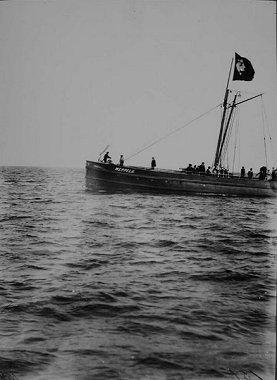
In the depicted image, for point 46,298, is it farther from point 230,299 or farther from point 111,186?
point 111,186

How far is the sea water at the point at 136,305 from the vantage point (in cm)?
455

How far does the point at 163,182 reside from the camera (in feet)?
102

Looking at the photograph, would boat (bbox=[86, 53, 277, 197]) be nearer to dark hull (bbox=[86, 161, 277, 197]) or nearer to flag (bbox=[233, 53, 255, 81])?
dark hull (bbox=[86, 161, 277, 197])

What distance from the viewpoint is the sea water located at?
14.9 ft

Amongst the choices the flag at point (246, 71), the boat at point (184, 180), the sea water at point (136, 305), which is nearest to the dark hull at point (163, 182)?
the boat at point (184, 180)

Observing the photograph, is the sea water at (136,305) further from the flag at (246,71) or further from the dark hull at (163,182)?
the dark hull at (163,182)

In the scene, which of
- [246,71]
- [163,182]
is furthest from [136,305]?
[163,182]

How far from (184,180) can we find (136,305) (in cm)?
2546

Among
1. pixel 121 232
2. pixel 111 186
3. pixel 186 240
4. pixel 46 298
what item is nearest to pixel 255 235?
pixel 186 240

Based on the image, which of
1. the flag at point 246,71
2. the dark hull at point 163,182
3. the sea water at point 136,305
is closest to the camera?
the sea water at point 136,305

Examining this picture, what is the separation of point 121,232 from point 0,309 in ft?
25.0

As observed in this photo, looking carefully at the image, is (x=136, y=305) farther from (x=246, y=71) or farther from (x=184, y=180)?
(x=184, y=180)

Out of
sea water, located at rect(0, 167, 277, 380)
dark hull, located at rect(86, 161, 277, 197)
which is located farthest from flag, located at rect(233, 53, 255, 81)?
dark hull, located at rect(86, 161, 277, 197)

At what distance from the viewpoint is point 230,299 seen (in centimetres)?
687
